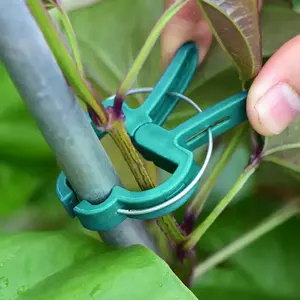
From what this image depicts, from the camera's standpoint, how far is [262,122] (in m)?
0.37

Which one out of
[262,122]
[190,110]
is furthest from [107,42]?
[262,122]

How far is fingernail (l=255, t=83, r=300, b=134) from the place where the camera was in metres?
0.37

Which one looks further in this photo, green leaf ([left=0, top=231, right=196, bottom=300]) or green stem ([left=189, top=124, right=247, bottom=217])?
green stem ([left=189, top=124, right=247, bottom=217])

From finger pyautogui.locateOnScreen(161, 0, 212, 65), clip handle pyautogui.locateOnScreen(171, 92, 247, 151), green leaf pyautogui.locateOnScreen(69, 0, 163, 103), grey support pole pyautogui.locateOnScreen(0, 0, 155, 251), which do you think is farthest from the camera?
green leaf pyautogui.locateOnScreen(69, 0, 163, 103)

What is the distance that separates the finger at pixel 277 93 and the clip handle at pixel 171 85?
6cm

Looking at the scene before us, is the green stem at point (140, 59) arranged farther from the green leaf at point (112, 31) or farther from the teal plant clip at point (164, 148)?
the green leaf at point (112, 31)

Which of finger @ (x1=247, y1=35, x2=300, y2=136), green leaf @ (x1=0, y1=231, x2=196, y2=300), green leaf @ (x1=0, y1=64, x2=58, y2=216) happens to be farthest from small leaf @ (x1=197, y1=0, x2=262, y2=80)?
green leaf @ (x1=0, y1=64, x2=58, y2=216)

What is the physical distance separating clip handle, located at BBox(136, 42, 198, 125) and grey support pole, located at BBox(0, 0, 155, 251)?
72 mm

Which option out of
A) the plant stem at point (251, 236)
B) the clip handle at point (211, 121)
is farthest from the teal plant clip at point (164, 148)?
the plant stem at point (251, 236)

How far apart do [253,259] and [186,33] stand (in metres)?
0.21

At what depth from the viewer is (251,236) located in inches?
18.3

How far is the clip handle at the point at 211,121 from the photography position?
1.13 feet

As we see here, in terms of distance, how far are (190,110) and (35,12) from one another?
0.30 meters

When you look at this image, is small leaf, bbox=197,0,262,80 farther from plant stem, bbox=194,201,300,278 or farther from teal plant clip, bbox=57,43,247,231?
plant stem, bbox=194,201,300,278
